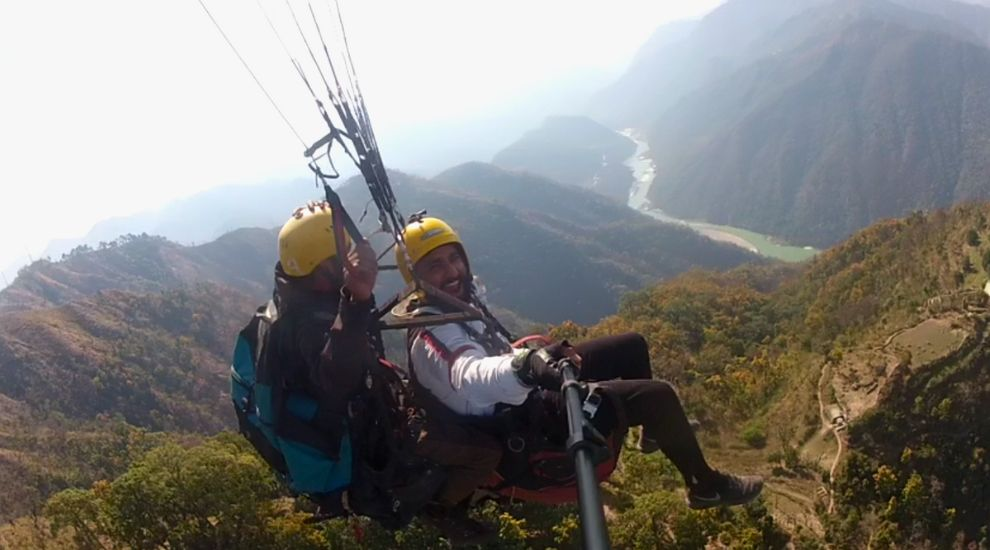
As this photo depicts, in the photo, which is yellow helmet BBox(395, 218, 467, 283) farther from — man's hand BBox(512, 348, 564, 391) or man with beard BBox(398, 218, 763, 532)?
man's hand BBox(512, 348, 564, 391)

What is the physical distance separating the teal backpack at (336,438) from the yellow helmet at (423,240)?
856mm

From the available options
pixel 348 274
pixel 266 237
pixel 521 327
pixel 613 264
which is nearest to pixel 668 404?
pixel 348 274

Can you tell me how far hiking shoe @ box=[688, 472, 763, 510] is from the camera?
13.6ft

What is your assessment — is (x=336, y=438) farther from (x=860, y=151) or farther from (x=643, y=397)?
(x=860, y=151)

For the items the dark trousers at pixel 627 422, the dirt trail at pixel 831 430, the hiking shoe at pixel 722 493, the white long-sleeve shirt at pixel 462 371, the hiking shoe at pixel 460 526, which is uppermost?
the white long-sleeve shirt at pixel 462 371

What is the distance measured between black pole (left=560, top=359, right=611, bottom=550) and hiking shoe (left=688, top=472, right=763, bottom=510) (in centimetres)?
218

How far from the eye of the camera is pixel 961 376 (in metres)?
11.4

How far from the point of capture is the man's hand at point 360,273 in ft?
10.2

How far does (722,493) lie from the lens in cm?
414

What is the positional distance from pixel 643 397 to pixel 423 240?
1.91 m

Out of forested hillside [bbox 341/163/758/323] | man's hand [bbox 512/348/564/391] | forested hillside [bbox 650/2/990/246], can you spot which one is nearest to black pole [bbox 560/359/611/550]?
man's hand [bbox 512/348/564/391]

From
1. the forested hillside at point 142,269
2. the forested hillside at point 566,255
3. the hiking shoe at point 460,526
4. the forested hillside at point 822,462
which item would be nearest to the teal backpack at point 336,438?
the hiking shoe at point 460,526

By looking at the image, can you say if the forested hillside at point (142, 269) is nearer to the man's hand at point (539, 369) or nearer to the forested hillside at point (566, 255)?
the forested hillside at point (566, 255)

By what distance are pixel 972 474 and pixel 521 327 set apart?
9462cm
